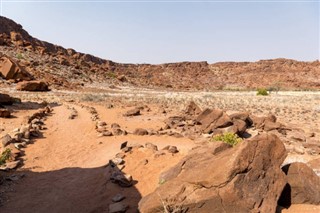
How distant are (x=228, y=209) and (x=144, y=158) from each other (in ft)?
16.6

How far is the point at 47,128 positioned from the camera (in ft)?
54.6

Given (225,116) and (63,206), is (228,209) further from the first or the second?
(225,116)

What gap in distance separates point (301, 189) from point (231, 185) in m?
2.08

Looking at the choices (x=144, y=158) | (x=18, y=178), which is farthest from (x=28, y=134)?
(x=144, y=158)

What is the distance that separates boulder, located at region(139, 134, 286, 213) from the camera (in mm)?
6160

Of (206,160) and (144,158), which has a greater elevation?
(206,160)

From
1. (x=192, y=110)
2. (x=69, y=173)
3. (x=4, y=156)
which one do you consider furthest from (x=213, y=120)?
(x=4, y=156)

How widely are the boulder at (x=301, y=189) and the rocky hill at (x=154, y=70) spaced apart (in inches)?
1965

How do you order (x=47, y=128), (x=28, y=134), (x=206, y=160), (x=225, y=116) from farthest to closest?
(x=47, y=128)
(x=225, y=116)
(x=28, y=134)
(x=206, y=160)

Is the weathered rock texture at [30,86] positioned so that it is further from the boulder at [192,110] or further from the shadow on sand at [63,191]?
the shadow on sand at [63,191]

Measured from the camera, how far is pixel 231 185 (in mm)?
6188

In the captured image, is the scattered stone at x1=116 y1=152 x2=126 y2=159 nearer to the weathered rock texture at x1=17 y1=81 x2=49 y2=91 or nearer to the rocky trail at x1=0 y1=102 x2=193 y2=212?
the rocky trail at x1=0 y1=102 x2=193 y2=212

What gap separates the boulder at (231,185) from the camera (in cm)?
616

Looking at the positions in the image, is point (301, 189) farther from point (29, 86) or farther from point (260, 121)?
point (29, 86)
